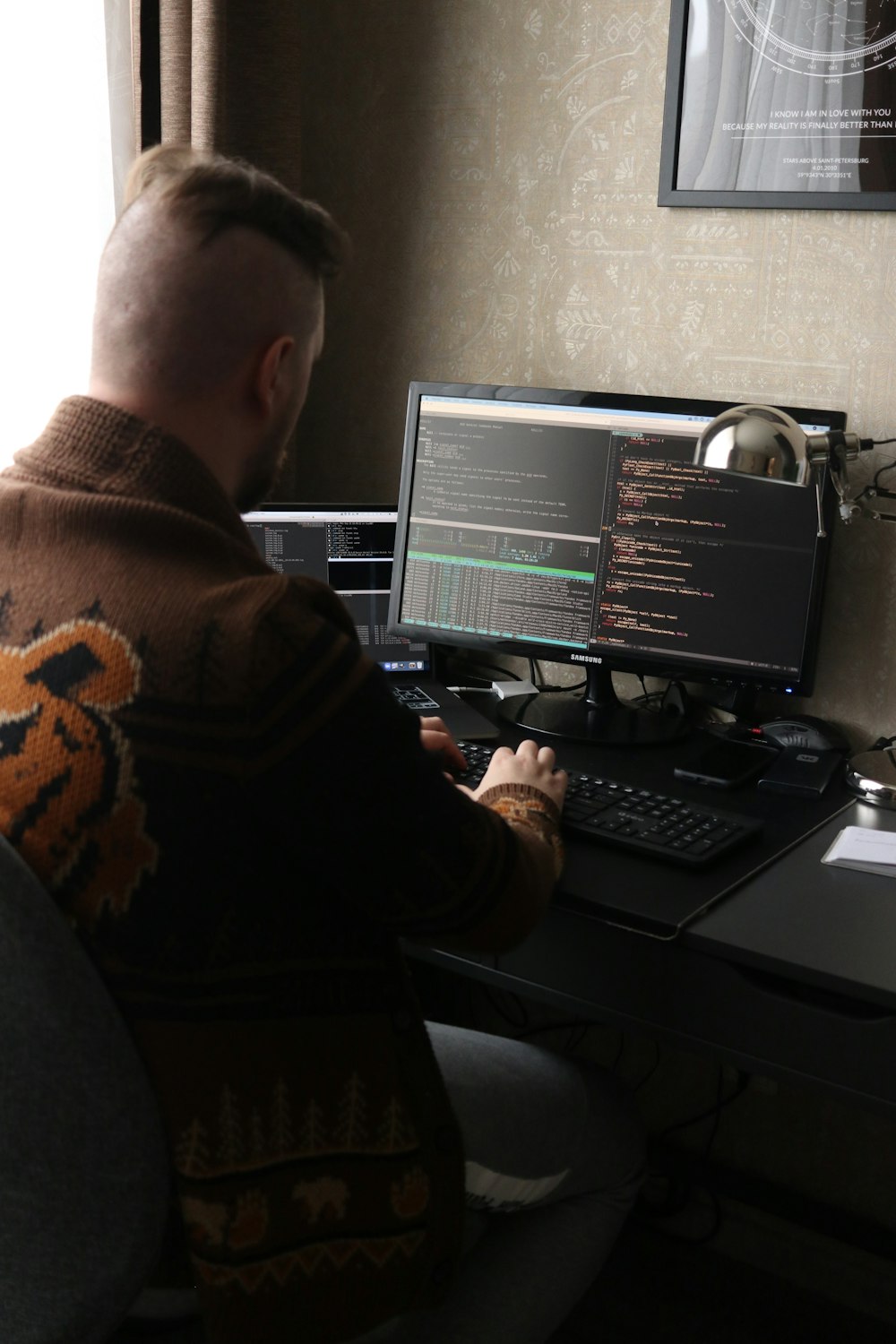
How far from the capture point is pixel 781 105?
5.64 feet

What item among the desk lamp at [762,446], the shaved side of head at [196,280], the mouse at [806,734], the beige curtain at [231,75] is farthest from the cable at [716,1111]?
the beige curtain at [231,75]

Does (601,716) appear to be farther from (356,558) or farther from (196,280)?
(196,280)

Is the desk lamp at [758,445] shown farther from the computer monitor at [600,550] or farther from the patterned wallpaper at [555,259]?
the patterned wallpaper at [555,259]

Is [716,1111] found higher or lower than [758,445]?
lower

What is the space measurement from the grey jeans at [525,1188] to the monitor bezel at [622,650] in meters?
0.59

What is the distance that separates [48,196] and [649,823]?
1212 millimetres

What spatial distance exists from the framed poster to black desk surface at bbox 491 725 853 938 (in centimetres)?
79

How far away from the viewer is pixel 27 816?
0.91 meters

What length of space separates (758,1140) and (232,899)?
133 cm

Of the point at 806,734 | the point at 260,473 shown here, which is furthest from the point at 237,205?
the point at 806,734

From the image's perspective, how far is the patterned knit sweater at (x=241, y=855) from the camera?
90 cm

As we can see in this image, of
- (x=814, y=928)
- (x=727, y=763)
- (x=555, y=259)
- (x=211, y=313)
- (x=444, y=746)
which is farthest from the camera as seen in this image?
(x=555, y=259)

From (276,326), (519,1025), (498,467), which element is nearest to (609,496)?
(498,467)

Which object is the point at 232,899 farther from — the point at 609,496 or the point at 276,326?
the point at 609,496
